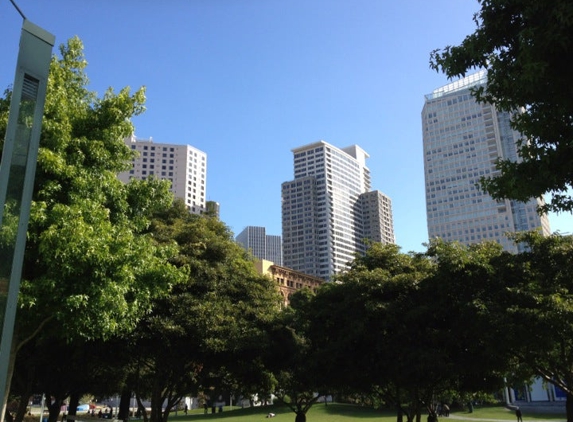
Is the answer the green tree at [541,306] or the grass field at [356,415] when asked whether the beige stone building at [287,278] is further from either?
the green tree at [541,306]

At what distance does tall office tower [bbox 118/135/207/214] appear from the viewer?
133750 millimetres

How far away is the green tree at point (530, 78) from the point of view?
617 cm

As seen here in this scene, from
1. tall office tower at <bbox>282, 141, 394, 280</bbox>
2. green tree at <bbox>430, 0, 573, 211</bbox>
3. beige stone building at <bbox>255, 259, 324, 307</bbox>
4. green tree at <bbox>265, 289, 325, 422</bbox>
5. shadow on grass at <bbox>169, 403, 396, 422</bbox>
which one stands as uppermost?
tall office tower at <bbox>282, 141, 394, 280</bbox>

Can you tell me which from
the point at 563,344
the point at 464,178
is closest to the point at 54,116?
the point at 563,344

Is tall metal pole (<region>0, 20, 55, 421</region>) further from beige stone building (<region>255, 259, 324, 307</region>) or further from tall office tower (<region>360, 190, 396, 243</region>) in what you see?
tall office tower (<region>360, 190, 396, 243</region>)

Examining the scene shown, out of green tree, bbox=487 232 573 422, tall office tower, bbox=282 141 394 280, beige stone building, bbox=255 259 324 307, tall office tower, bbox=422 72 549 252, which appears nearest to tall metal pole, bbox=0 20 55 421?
green tree, bbox=487 232 573 422

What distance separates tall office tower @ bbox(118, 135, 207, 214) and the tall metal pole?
129 metres

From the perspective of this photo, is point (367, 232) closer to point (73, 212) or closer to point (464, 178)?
point (464, 178)

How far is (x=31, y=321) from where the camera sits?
9.95 metres

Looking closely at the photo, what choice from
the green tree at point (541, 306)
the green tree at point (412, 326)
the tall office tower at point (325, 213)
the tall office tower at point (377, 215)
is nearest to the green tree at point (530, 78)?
the green tree at point (541, 306)

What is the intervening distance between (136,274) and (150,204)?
2.30 metres

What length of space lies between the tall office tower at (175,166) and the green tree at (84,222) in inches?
4767

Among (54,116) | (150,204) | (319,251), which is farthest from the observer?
(319,251)

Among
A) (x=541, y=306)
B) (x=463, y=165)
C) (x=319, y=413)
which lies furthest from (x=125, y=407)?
(x=463, y=165)
